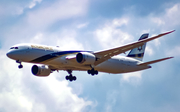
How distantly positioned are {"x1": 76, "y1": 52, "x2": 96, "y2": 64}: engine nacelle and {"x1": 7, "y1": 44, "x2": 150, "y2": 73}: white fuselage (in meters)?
1.14

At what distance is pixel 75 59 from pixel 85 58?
5.90ft

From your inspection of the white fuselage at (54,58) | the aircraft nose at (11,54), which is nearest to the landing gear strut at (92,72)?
the white fuselage at (54,58)

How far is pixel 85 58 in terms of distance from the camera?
4306 cm

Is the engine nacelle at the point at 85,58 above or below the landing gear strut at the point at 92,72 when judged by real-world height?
above

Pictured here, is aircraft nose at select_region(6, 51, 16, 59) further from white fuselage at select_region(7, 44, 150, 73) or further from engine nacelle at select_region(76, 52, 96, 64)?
engine nacelle at select_region(76, 52, 96, 64)

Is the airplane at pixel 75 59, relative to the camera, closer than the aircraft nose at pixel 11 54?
No

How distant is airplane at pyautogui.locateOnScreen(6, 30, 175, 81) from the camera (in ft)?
137

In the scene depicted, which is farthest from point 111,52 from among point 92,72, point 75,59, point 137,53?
point 137,53

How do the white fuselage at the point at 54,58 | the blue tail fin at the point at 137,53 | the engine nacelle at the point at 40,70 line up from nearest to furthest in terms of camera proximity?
the white fuselage at the point at 54,58 → the engine nacelle at the point at 40,70 → the blue tail fin at the point at 137,53

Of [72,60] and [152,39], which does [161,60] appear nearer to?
[152,39]

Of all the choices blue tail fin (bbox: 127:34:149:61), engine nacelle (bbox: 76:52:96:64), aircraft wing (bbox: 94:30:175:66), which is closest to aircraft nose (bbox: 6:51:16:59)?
engine nacelle (bbox: 76:52:96:64)

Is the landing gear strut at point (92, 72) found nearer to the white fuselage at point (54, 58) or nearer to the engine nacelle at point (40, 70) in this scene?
the white fuselage at point (54, 58)

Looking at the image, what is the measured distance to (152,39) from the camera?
132 feet

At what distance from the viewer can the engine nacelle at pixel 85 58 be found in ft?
141
